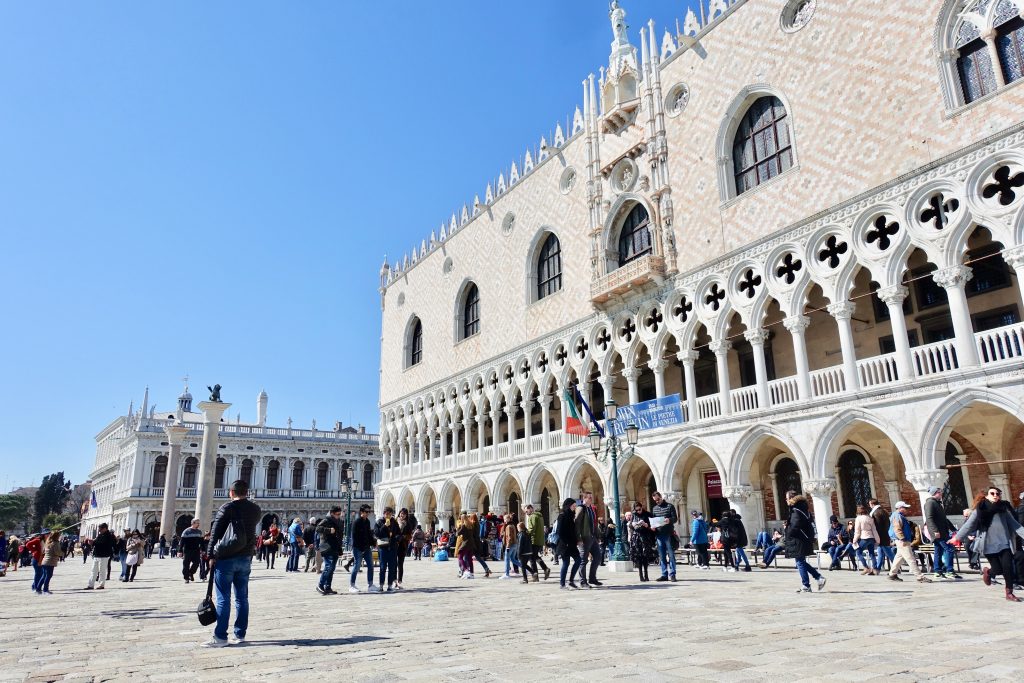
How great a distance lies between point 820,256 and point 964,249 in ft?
10.0

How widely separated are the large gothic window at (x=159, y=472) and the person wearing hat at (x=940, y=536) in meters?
49.8

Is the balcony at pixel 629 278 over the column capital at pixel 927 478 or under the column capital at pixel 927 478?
over

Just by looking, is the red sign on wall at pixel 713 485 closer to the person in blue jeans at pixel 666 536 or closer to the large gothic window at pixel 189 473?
the person in blue jeans at pixel 666 536

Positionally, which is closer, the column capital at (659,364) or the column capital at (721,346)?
the column capital at (721,346)

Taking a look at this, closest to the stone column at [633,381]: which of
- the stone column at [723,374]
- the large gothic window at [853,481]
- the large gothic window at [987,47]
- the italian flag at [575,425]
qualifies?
the italian flag at [575,425]

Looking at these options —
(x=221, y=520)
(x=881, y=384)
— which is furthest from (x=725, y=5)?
(x=221, y=520)

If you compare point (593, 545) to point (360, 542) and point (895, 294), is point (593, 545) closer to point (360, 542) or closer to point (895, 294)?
point (360, 542)

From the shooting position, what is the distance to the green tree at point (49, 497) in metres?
69.8

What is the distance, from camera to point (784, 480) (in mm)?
19703

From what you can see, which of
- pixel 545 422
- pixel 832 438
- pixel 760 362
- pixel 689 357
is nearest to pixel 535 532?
pixel 832 438

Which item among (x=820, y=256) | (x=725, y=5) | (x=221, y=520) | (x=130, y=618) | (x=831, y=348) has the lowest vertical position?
(x=130, y=618)

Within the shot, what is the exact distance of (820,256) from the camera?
1611 cm

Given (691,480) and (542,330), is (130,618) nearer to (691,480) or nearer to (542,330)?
(691,480)

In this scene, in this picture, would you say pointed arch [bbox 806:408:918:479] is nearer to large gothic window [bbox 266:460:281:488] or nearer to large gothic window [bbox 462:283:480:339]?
large gothic window [bbox 462:283:480:339]
